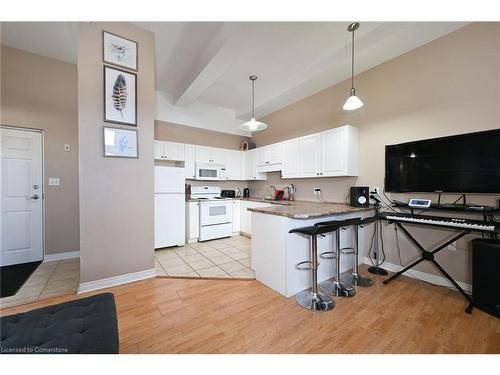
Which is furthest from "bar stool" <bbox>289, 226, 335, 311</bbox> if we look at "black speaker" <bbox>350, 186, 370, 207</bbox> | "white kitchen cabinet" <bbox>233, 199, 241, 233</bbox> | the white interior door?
the white interior door

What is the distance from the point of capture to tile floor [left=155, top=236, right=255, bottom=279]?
259 centimetres

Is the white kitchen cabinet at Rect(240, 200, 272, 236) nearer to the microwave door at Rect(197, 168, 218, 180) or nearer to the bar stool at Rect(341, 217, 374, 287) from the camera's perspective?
the microwave door at Rect(197, 168, 218, 180)

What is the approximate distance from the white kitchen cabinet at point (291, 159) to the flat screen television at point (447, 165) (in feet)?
4.85

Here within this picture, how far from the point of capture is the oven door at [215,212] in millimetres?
4023

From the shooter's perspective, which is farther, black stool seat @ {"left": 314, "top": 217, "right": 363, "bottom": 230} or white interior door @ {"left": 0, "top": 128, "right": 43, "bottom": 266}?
white interior door @ {"left": 0, "top": 128, "right": 43, "bottom": 266}

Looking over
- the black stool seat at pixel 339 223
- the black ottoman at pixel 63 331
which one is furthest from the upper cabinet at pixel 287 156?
the black ottoman at pixel 63 331

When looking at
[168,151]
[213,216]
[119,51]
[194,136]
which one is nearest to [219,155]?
[194,136]

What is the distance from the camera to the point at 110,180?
2230 millimetres

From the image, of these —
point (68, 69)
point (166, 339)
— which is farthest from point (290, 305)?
point (68, 69)

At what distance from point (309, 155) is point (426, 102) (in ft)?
5.39

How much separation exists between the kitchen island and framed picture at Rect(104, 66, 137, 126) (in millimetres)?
1902

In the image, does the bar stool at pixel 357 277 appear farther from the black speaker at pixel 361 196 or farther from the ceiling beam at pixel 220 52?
the ceiling beam at pixel 220 52

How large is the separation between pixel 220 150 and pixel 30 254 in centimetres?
366
